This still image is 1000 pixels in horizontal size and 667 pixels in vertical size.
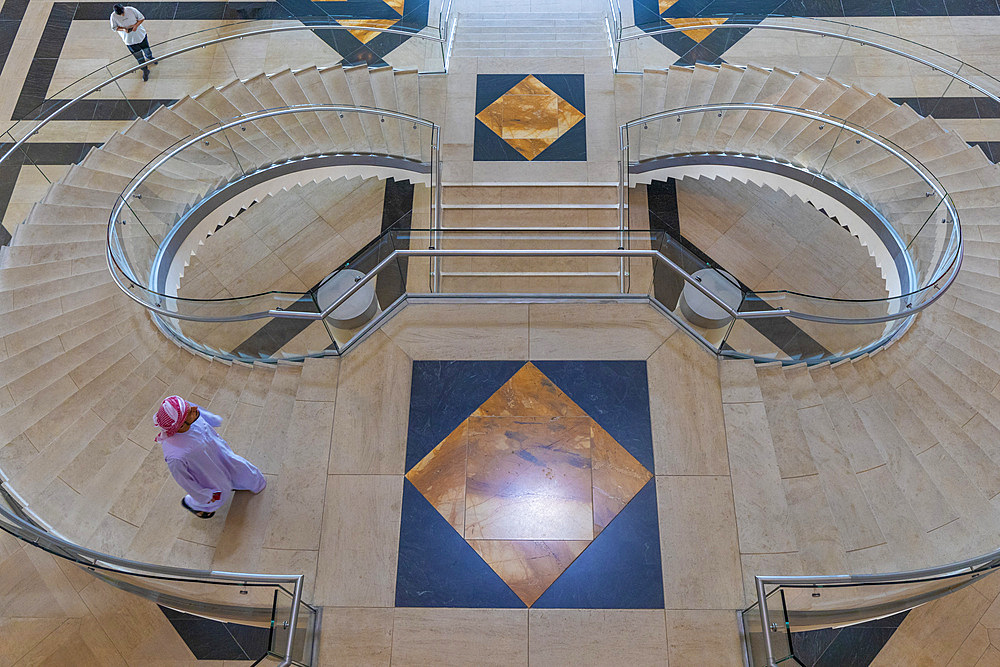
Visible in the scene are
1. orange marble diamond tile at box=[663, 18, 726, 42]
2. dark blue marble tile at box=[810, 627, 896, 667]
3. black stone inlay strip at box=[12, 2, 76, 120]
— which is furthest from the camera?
black stone inlay strip at box=[12, 2, 76, 120]

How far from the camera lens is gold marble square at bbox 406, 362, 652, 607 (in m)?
4.89

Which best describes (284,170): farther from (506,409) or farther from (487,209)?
(506,409)

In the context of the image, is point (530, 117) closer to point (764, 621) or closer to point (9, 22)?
point (764, 621)

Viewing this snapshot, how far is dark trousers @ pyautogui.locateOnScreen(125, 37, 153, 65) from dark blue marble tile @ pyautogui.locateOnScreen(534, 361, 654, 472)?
7.84 metres

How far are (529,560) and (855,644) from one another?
9.26ft

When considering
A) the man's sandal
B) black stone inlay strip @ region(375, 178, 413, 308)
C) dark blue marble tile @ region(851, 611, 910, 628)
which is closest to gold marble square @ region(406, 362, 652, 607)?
the man's sandal

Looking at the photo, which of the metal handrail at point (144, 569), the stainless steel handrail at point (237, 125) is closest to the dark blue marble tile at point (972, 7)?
the stainless steel handrail at point (237, 125)

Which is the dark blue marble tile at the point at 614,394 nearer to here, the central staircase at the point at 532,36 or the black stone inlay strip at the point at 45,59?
the central staircase at the point at 532,36

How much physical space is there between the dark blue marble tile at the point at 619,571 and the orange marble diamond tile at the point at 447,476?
87 cm

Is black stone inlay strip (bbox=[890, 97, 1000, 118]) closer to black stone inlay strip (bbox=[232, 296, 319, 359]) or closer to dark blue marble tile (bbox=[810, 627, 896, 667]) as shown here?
dark blue marble tile (bbox=[810, 627, 896, 667])

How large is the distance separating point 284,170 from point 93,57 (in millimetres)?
4578

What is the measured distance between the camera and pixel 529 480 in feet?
16.9

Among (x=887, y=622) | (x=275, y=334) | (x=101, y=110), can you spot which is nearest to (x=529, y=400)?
(x=275, y=334)

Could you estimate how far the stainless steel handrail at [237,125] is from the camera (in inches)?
260
